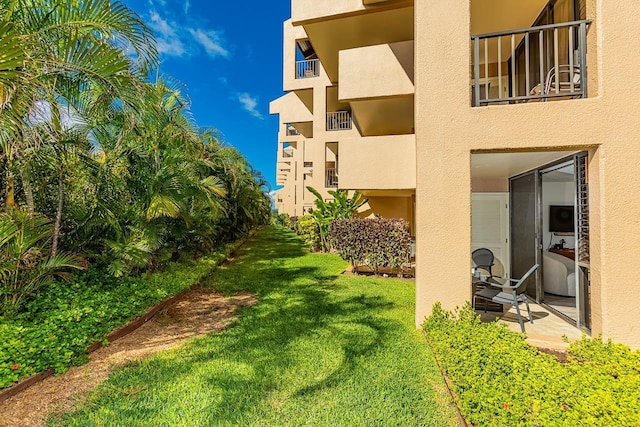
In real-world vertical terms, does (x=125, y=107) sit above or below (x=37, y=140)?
above

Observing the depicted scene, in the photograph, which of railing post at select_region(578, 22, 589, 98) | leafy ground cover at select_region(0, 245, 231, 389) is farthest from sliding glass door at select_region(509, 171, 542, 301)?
leafy ground cover at select_region(0, 245, 231, 389)

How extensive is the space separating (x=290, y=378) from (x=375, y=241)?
23.1 ft

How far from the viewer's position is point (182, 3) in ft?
72.8

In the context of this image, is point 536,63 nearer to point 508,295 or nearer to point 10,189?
point 508,295

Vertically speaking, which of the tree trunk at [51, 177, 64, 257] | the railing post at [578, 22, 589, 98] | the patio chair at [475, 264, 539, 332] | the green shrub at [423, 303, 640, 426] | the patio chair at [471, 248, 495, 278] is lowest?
the green shrub at [423, 303, 640, 426]

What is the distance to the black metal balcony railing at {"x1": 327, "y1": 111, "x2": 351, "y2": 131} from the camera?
21.7m

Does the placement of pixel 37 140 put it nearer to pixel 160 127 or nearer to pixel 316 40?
pixel 160 127

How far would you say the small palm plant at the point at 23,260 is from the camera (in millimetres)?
4793

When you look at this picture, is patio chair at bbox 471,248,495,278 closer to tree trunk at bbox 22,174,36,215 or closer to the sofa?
the sofa

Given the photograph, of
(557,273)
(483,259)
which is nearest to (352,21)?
(483,259)

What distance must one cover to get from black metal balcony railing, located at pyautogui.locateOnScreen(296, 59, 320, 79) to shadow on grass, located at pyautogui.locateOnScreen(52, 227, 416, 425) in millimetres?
18680

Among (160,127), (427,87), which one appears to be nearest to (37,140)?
(160,127)

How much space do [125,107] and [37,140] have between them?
1530mm

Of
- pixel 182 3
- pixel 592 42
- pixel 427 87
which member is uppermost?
pixel 182 3
